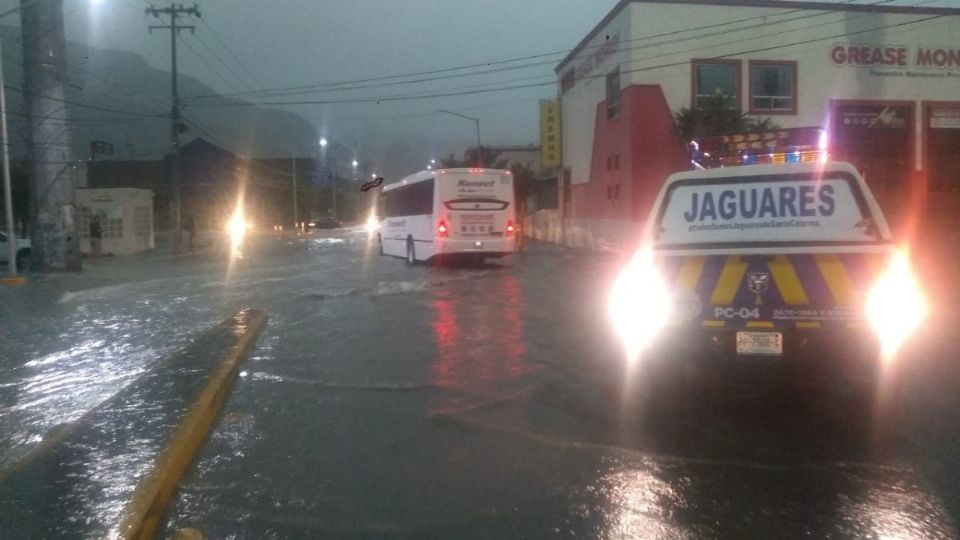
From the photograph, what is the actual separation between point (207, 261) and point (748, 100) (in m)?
20.4

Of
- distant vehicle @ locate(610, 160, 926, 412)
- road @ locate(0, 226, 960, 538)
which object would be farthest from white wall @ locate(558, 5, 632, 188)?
distant vehicle @ locate(610, 160, 926, 412)

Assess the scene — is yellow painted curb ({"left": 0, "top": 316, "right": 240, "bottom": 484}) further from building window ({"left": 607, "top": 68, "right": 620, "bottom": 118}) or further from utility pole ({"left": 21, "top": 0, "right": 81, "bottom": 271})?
building window ({"left": 607, "top": 68, "right": 620, "bottom": 118})

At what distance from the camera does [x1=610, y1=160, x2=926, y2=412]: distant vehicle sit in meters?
7.18

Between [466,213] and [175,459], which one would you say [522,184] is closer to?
[466,213]

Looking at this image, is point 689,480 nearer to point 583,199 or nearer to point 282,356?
point 282,356

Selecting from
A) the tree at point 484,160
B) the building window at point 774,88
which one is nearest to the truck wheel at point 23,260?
the building window at point 774,88

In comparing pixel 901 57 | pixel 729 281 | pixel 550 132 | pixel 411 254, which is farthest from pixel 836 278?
pixel 550 132

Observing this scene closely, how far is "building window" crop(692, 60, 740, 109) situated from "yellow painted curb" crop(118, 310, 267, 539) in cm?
2609

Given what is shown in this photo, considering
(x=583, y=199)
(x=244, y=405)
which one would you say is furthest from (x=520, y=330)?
(x=583, y=199)

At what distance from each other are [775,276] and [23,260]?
89.4ft

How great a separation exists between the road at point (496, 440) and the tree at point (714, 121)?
16.3 m

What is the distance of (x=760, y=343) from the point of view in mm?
7430

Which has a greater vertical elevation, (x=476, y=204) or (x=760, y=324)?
(x=476, y=204)

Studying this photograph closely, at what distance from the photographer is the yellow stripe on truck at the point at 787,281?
7273 mm
